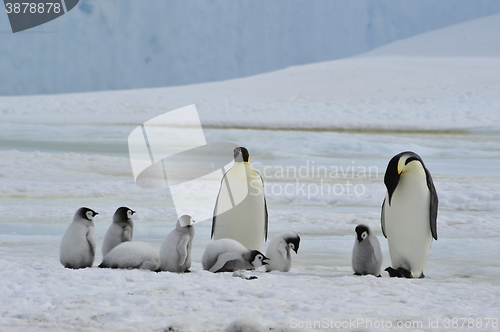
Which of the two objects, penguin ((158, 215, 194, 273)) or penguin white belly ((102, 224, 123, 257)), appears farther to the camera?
penguin white belly ((102, 224, 123, 257))

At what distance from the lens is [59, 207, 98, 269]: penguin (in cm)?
263

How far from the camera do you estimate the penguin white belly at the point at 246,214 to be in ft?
10.3

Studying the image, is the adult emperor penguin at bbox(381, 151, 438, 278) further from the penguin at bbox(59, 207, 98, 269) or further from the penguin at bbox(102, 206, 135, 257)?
the penguin at bbox(59, 207, 98, 269)

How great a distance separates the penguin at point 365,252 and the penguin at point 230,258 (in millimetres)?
438

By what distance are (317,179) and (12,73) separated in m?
12.1

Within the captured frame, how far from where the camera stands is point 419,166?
281 centimetres

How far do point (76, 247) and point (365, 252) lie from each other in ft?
4.47

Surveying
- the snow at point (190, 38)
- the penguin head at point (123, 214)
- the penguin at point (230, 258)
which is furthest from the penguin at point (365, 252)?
the snow at point (190, 38)

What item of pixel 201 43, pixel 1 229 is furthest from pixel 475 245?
pixel 201 43

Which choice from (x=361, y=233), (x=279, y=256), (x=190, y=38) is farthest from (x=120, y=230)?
(x=190, y=38)

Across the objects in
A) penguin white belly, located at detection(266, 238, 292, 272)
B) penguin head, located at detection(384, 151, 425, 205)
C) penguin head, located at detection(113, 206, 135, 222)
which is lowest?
penguin white belly, located at detection(266, 238, 292, 272)

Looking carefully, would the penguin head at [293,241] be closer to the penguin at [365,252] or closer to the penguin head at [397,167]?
the penguin at [365,252]

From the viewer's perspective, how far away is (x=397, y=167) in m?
2.73

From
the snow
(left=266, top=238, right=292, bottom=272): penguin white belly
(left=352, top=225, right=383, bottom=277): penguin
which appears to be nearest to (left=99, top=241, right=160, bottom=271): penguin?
(left=266, top=238, right=292, bottom=272): penguin white belly
